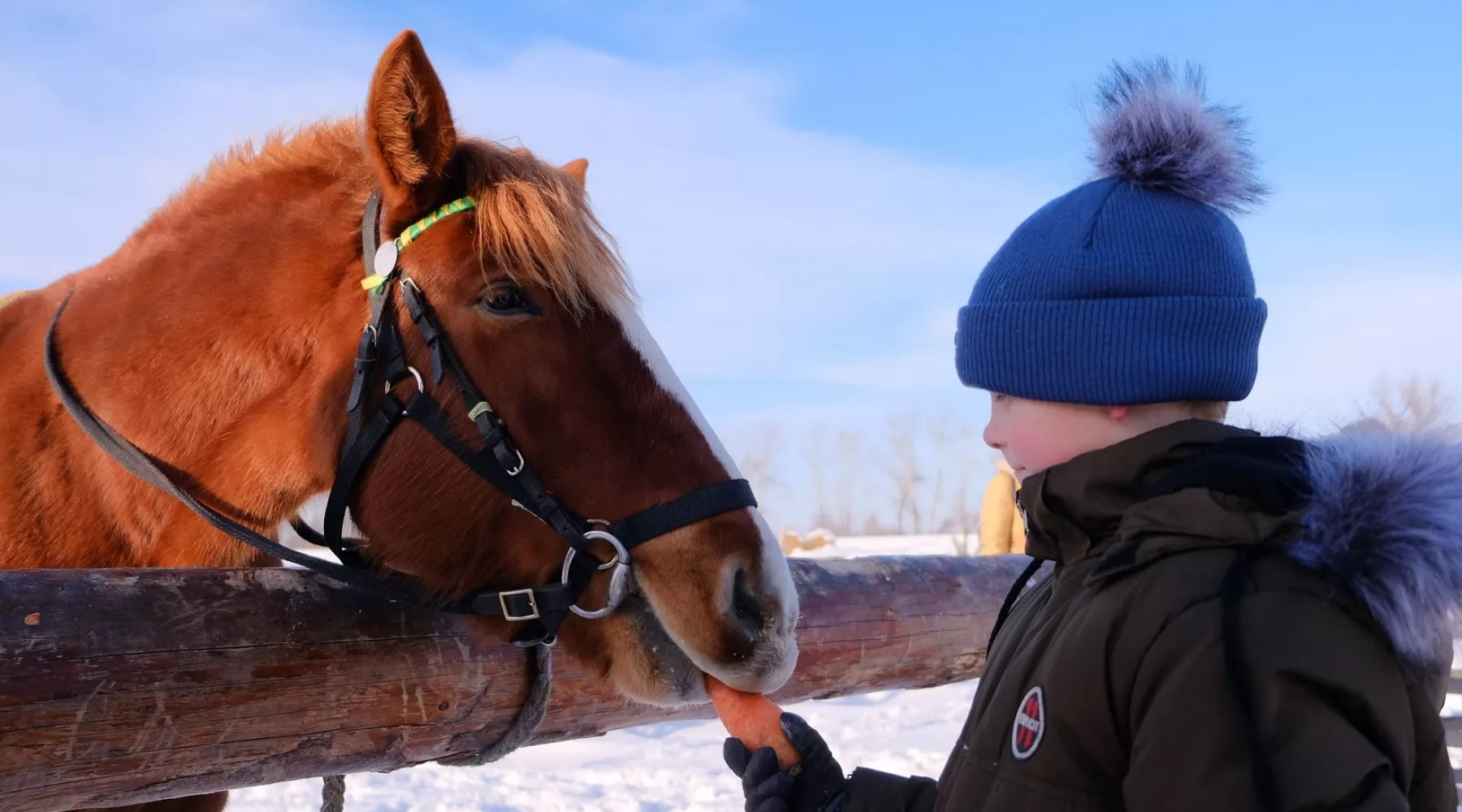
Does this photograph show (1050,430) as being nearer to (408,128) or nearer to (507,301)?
(507,301)

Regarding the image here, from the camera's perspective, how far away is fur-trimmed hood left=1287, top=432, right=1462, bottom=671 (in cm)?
102

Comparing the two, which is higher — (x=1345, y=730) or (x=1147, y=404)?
(x=1147, y=404)

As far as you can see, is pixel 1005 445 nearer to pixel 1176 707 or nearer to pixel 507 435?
pixel 1176 707

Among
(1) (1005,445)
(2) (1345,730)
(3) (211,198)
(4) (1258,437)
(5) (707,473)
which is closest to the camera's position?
(2) (1345,730)

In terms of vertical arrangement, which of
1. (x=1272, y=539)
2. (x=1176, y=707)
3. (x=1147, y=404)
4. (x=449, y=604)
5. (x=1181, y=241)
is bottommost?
(x=449, y=604)

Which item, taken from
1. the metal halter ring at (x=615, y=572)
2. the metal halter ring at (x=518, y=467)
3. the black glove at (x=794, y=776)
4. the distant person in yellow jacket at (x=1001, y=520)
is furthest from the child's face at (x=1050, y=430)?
the distant person in yellow jacket at (x=1001, y=520)

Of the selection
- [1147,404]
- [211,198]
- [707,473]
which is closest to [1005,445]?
[1147,404]

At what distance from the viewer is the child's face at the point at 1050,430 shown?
1325 mm

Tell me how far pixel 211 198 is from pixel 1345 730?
2450 mm

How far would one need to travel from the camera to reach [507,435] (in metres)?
2.09

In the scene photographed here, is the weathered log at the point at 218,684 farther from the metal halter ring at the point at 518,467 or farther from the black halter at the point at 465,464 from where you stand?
the metal halter ring at the point at 518,467

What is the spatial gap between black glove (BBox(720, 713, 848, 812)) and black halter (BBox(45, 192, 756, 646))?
46 cm

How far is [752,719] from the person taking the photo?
1907 millimetres

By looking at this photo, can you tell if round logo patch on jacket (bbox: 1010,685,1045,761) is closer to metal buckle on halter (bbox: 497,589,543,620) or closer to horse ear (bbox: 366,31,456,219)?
metal buckle on halter (bbox: 497,589,543,620)
